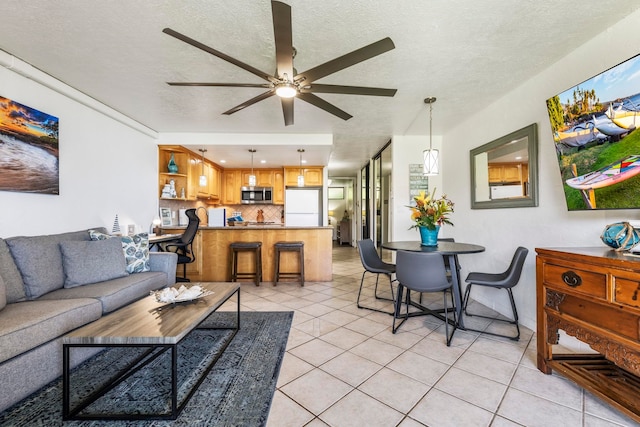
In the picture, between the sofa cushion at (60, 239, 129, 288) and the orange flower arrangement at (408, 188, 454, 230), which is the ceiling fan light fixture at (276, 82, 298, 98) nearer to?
the orange flower arrangement at (408, 188, 454, 230)

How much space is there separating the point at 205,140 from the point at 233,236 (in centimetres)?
169

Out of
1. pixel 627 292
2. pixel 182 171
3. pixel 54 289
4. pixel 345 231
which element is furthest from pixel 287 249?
pixel 345 231

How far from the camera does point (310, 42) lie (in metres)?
2.03

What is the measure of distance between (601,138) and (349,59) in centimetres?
174

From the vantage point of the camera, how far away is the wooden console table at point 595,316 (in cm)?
133

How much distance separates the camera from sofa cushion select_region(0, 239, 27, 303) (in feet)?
6.25

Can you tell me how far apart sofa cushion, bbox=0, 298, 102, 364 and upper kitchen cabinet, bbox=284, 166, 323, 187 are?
15.3 feet

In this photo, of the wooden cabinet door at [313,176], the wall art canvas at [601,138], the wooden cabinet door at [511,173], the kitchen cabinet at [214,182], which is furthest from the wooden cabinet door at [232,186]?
the wall art canvas at [601,138]

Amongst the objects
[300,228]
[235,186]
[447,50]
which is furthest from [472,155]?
[235,186]

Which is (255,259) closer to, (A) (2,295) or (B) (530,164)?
(A) (2,295)

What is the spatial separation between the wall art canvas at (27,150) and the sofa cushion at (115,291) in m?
1.10

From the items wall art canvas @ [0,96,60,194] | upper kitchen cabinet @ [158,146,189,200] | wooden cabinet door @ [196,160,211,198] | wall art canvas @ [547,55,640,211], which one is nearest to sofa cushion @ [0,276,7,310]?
wall art canvas @ [0,96,60,194]

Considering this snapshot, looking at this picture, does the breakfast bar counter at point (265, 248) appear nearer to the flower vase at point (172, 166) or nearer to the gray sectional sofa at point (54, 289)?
the flower vase at point (172, 166)

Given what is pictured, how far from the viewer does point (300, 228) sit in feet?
14.3
